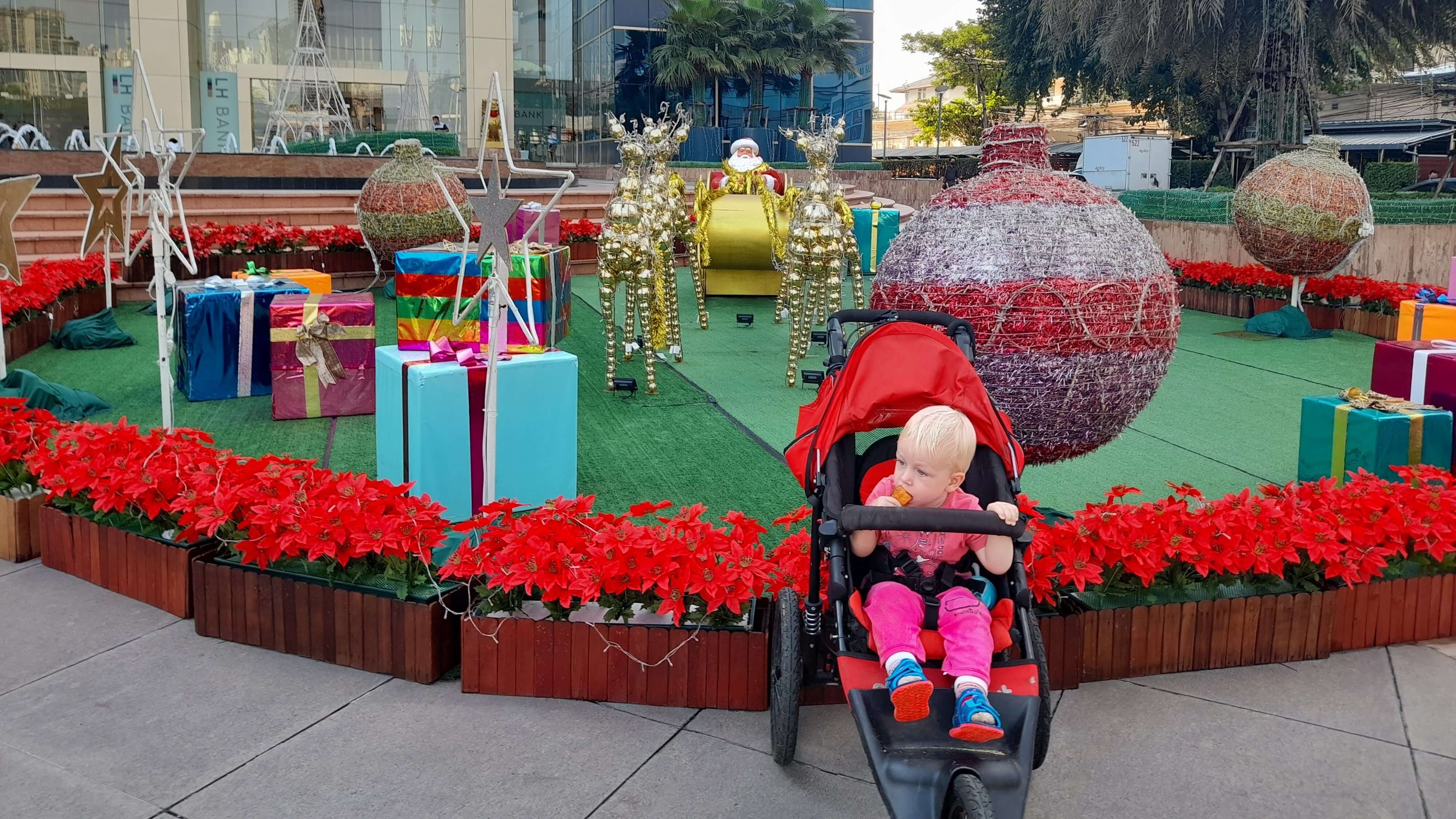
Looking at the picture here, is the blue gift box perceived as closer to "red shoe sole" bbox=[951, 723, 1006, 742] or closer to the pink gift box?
the pink gift box

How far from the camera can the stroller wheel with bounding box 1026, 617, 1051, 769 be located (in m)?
3.09

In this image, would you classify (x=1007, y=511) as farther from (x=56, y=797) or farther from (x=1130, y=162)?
(x=1130, y=162)

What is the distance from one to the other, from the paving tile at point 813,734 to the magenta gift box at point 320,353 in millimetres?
4740

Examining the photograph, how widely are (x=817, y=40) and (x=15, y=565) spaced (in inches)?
1386

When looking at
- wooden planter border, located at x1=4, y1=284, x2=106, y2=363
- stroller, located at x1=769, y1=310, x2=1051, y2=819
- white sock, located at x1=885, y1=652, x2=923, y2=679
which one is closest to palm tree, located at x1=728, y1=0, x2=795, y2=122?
wooden planter border, located at x1=4, y1=284, x2=106, y2=363

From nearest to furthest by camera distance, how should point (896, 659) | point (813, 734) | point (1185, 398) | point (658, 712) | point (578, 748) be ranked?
point (896, 659) < point (578, 748) < point (813, 734) < point (658, 712) < point (1185, 398)

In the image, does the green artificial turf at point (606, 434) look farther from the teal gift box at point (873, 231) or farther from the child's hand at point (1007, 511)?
the teal gift box at point (873, 231)

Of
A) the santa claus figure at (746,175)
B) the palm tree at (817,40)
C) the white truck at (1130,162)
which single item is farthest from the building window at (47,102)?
the white truck at (1130,162)

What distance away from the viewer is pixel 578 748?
356 cm

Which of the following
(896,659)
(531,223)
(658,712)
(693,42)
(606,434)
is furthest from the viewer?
(693,42)

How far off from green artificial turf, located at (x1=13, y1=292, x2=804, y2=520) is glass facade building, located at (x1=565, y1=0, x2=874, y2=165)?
27305mm

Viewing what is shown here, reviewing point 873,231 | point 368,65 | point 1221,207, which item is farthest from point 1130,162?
point 368,65

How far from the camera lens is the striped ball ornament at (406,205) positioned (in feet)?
40.7

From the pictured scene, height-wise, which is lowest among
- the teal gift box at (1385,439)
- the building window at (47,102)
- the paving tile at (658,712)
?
the paving tile at (658,712)
